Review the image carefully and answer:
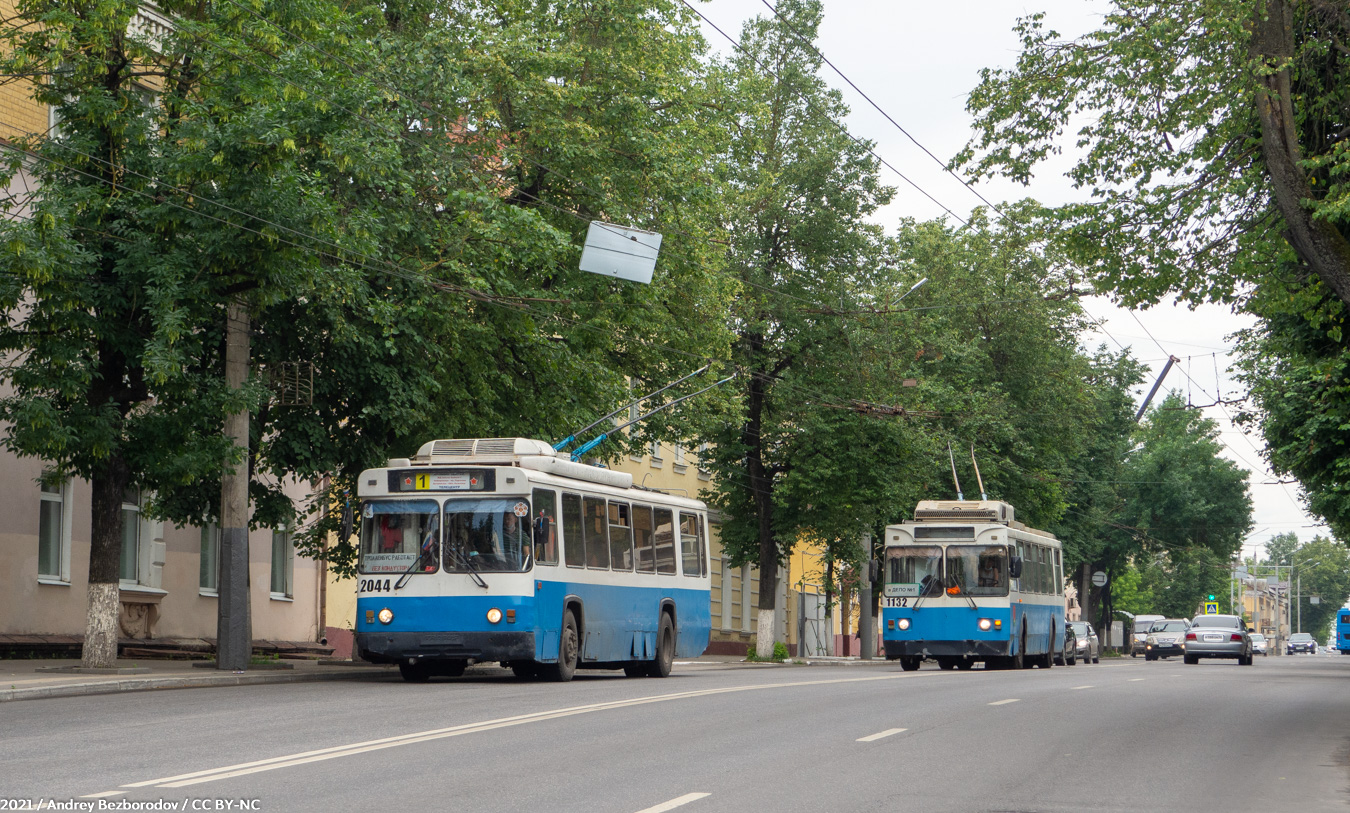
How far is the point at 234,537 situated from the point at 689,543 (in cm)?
749

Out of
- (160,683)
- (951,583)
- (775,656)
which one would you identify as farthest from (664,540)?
(775,656)

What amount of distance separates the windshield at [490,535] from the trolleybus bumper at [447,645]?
88 cm

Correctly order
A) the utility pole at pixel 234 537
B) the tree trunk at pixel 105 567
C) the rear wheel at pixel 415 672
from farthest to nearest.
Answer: the utility pole at pixel 234 537 < the rear wheel at pixel 415 672 < the tree trunk at pixel 105 567

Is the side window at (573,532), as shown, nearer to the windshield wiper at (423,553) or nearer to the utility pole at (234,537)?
the windshield wiper at (423,553)

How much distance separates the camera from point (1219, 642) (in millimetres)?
52469

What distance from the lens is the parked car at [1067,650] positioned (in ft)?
145

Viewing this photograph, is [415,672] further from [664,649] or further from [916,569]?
[916,569]

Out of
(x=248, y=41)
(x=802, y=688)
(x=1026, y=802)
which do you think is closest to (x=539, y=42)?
(x=248, y=41)

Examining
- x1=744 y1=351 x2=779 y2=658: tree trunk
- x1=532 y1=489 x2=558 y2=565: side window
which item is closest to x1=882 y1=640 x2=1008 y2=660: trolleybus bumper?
x1=744 y1=351 x2=779 y2=658: tree trunk

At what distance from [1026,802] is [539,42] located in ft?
67.4

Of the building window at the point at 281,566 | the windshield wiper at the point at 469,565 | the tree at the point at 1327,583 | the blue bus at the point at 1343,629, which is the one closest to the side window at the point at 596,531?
the windshield wiper at the point at 469,565

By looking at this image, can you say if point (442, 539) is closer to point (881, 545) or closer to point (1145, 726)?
point (1145, 726)

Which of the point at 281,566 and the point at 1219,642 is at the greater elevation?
the point at 281,566

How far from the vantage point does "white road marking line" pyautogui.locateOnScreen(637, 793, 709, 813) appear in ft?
29.5
